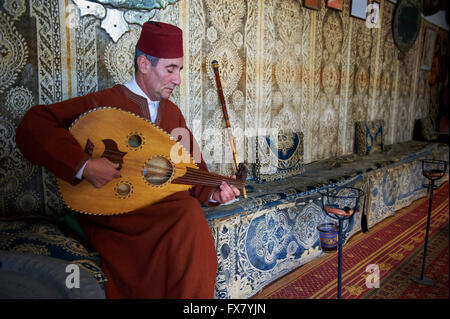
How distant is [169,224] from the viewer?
1435mm

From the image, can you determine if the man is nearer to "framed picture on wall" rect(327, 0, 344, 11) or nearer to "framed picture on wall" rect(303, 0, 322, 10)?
"framed picture on wall" rect(303, 0, 322, 10)

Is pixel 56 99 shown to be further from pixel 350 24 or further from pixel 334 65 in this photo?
pixel 350 24

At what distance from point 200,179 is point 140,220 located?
0.36 m

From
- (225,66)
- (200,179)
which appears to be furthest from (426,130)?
(200,179)

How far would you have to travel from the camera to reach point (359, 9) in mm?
4164

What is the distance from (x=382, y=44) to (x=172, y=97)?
3.98 meters

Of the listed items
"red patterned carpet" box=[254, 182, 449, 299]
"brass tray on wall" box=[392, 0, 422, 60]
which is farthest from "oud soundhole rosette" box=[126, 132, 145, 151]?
"brass tray on wall" box=[392, 0, 422, 60]

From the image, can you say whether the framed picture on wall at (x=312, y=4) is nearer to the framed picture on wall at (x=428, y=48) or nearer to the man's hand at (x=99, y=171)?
the man's hand at (x=99, y=171)

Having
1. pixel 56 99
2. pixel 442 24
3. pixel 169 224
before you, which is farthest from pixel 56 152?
pixel 442 24

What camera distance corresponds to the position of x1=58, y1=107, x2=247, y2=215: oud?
4.64 ft

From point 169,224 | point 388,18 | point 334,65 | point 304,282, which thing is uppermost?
point 388,18

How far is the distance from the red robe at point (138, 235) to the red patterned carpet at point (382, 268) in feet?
3.68

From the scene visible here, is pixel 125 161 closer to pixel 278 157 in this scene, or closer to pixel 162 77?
pixel 162 77
